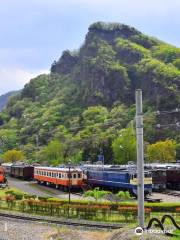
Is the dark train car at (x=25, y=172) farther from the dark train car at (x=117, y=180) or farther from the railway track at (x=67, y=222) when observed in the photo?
the railway track at (x=67, y=222)

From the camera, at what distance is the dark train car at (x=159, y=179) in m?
50.4

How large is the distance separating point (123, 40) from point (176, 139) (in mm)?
84963

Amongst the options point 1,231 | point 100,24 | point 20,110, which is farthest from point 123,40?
point 1,231

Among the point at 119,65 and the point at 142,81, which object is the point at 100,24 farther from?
the point at 142,81

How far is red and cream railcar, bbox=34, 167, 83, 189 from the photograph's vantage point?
2090 inches

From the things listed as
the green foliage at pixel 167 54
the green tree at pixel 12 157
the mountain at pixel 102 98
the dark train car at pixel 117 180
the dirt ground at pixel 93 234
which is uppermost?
the green foliage at pixel 167 54

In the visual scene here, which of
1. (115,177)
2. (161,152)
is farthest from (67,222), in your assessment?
(161,152)

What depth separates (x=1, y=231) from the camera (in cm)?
3064

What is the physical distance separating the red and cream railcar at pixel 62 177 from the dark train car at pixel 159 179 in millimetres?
8883

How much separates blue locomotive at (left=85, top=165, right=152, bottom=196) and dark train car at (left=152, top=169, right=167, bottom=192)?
3933 millimetres

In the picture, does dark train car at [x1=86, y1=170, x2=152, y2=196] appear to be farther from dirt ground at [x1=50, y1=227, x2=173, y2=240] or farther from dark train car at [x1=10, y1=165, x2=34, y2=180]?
dark train car at [x1=10, y1=165, x2=34, y2=180]

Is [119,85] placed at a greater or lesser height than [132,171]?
greater

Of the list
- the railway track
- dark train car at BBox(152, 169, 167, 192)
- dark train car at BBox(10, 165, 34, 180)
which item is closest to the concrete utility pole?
the railway track

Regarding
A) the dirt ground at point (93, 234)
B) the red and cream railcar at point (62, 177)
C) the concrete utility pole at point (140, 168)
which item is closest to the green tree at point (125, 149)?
the red and cream railcar at point (62, 177)
